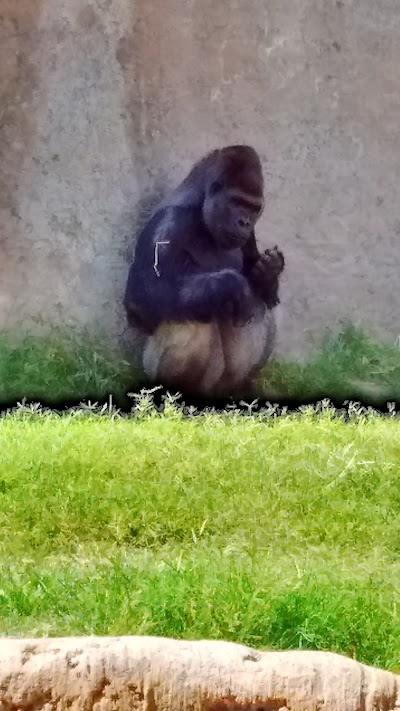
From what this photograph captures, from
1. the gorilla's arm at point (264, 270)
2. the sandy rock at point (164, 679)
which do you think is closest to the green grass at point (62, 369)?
the gorilla's arm at point (264, 270)

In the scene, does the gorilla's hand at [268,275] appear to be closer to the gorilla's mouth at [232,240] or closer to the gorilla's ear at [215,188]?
the gorilla's mouth at [232,240]

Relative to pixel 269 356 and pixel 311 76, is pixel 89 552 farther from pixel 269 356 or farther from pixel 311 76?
pixel 311 76

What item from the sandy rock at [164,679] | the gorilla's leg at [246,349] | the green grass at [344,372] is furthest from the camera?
the green grass at [344,372]

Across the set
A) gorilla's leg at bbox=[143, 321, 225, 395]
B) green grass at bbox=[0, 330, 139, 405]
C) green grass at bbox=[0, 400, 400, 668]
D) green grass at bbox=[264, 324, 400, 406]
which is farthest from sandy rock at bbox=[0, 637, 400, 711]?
green grass at bbox=[264, 324, 400, 406]

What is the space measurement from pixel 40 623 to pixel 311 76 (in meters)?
3.42

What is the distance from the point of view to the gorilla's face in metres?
3.70

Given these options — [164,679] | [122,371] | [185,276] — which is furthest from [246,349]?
[164,679]

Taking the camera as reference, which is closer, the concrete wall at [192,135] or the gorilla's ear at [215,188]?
the gorilla's ear at [215,188]

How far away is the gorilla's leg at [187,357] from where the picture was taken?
3.81m

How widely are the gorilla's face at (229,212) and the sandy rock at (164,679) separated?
9.07ft

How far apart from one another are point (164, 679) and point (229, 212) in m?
2.81

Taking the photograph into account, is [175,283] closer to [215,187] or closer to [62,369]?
[215,187]

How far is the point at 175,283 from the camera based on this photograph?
381 centimetres

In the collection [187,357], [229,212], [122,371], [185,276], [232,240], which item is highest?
[229,212]
